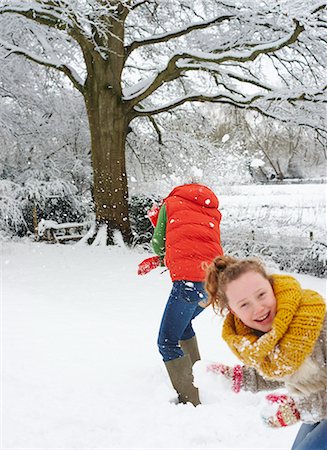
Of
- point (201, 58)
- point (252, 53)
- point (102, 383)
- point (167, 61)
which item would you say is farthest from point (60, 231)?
point (102, 383)

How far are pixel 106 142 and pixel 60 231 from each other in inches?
175

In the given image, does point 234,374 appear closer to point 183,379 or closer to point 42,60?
point 183,379

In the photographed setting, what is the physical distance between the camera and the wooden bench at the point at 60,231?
1333 centimetres

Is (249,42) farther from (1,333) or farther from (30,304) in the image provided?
(1,333)

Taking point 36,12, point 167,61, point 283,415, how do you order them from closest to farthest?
A: point 283,415 < point 36,12 < point 167,61

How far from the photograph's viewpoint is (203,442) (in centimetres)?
296

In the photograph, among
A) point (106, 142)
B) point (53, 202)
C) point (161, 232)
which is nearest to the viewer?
point (161, 232)

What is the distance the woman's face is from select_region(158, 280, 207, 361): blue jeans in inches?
50.3

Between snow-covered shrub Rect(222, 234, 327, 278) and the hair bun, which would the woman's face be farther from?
snow-covered shrub Rect(222, 234, 327, 278)

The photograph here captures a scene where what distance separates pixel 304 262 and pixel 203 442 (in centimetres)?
783

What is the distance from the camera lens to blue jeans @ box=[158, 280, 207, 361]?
11.1 ft

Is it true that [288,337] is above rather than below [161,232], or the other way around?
below

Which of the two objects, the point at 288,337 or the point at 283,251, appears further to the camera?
the point at 283,251

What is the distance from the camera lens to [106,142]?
10984mm
